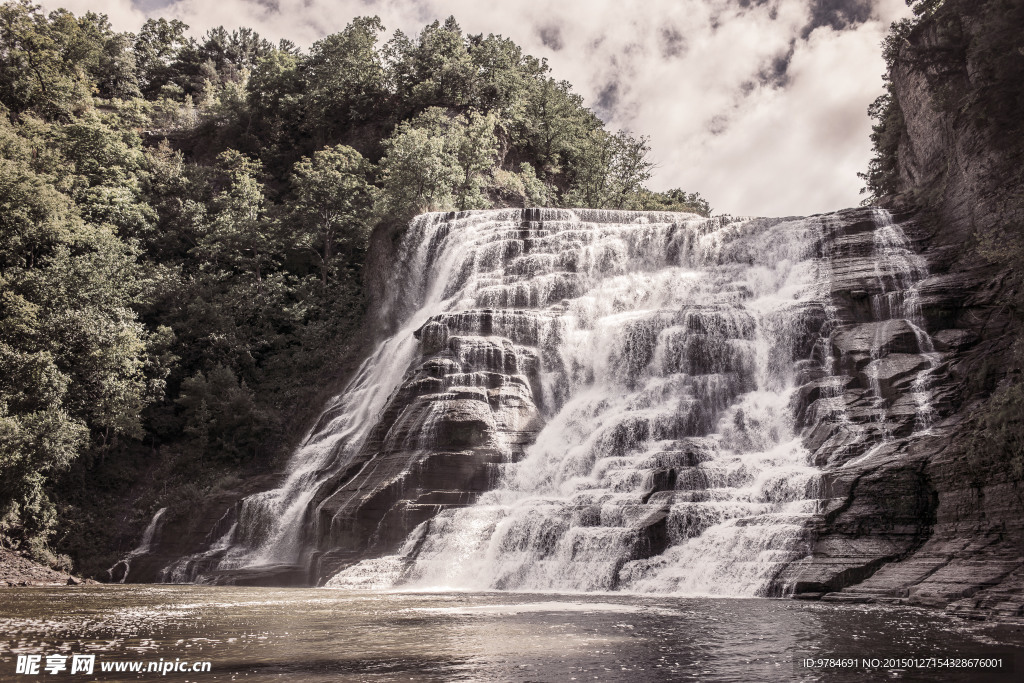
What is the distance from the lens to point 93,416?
32.9m

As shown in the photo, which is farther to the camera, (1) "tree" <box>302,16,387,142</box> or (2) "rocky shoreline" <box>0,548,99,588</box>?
(1) "tree" <box>302,16,387,142</box>

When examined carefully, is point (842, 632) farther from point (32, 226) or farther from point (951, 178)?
point (32, 226)

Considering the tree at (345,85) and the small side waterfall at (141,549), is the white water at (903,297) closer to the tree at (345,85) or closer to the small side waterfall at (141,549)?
the small side waterfall at (141,549)

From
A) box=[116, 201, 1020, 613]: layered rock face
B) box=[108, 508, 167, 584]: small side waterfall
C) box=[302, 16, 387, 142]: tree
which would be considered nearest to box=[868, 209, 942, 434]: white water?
box=[116, 201, 1020, 613]: layered rock face

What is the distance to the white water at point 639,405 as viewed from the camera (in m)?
19.4

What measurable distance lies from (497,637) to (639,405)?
59.1 ft

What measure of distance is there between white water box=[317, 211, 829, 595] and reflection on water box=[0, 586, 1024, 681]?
3.35m

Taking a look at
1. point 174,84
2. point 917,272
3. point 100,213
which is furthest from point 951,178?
point 174,84

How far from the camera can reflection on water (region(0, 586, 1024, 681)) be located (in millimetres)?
8016

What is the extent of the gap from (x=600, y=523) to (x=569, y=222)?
897 inches

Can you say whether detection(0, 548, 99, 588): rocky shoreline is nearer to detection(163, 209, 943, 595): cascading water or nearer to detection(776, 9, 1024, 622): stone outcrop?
detection(163, 209, 943, 595): cascading water

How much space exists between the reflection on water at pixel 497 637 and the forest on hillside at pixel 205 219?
18.1m

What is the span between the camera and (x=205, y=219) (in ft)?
163

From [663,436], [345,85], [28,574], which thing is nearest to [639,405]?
[663,436]
